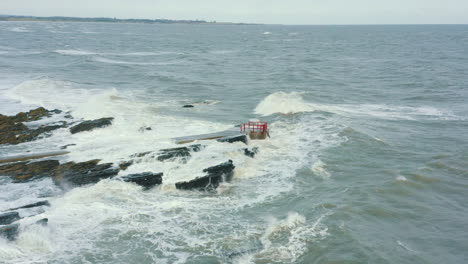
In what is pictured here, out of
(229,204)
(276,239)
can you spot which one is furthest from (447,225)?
(229,204)

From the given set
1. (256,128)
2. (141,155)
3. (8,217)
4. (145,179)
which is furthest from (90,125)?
(8,217)

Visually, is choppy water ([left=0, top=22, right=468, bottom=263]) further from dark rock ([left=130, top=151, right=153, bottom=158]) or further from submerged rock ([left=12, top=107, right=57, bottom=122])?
submerged rock ([left=12, top=107, right=57, bottom=122])

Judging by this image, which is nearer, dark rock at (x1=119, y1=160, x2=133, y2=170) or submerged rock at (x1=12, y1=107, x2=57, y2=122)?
dark rock at (x1=119, y1=160, x2=133, y2=170)

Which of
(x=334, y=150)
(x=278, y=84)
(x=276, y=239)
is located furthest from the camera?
(x=278, y=84)

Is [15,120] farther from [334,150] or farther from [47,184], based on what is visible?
[334,150]

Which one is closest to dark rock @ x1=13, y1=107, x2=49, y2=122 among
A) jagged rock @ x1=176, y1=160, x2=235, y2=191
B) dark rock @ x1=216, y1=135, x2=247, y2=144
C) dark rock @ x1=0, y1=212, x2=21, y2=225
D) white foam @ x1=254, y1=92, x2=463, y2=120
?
dark rock @ x1=216, y1=135, x2=247, y2=144

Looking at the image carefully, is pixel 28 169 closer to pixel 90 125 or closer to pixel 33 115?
pixel 90 125
